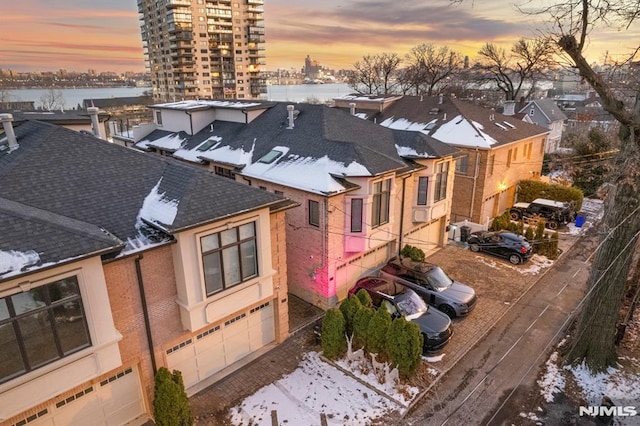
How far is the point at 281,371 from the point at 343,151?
909 centimetres

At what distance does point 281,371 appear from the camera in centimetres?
1207

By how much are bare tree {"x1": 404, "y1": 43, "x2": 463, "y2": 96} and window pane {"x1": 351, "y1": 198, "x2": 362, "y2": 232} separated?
45.1 meters

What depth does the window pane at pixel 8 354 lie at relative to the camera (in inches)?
289

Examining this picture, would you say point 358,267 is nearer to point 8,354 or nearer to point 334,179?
point 334,179

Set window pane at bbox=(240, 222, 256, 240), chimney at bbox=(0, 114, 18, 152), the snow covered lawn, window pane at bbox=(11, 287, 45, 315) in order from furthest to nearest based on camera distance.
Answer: chimney at bbox=(0, 114, 18, 152) < window pane at bbox=(240, 222, 256, 240) < the snow covered lawn < window pane at bbox=(11, 287, 45, 315)

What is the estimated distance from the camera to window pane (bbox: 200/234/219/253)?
32.9ft

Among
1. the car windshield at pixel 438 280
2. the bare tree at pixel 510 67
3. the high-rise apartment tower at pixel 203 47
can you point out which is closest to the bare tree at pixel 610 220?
the car windshield at pixel 438 280

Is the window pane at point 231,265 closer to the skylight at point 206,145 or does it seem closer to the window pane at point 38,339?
the window pane at point 38,339

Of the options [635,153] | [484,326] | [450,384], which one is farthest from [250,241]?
[635,153]

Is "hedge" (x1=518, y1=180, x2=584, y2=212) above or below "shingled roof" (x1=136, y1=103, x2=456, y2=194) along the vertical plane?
below

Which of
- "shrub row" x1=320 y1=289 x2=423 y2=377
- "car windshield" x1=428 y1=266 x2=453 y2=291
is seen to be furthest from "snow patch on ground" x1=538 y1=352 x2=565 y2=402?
"car windshield" x1=428 y1=266 x2=453 y2=291

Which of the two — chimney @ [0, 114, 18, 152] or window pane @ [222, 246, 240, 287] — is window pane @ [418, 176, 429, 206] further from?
chimney @ [0, 114, 18, 152]

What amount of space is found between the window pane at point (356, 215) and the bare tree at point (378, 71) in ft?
163

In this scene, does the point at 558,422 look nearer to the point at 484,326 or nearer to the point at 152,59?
the point at 484,326
